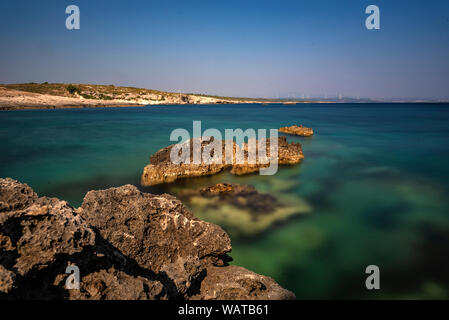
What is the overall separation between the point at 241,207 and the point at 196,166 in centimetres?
422

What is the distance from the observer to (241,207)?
30.1ft

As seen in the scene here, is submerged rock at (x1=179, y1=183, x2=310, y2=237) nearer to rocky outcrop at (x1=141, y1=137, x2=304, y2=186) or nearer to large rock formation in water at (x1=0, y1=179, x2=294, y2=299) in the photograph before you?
rocky outcrop at (x1=141, y1=137, x2=304, y2=186)

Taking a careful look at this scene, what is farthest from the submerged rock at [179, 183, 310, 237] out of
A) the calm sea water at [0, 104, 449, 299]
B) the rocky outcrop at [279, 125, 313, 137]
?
the rocky outcrop at [279, 125, 313, 137]

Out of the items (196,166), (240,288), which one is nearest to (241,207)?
(196,166)

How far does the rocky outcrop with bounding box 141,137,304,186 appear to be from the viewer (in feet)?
38.5

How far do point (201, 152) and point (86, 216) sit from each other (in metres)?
8.92

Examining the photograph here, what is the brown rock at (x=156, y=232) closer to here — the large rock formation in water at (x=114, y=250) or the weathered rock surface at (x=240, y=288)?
the large rock formation in water at (x=114, y=250)

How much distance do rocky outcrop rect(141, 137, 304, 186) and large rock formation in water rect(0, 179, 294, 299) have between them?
20.9 ft

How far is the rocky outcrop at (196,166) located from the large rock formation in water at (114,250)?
20.9 ft

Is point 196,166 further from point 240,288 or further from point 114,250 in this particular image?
point 114,250

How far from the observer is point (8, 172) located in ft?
46.8

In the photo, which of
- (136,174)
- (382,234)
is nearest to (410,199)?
(382,234)

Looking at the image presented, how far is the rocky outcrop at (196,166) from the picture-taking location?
1174cm
